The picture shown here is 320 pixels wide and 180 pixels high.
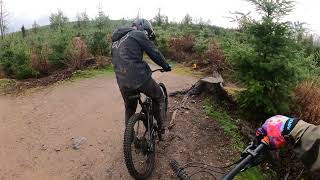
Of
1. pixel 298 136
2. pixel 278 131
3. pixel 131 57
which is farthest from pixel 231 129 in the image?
pixel 298 136

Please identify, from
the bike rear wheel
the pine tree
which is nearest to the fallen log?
the pine tree

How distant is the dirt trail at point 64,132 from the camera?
19.3 ft

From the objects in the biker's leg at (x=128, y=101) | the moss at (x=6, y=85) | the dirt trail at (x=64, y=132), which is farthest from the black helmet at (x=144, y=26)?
the moss at (x=6, y=85)

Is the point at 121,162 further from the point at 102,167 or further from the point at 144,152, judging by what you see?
the point at 144,152

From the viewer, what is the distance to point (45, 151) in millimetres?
6609

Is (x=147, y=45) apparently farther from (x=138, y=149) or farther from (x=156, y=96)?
(x=138, y=149)

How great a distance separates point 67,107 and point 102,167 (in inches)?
138

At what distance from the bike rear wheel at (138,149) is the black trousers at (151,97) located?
12.8 inches

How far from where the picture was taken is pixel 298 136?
2.80m

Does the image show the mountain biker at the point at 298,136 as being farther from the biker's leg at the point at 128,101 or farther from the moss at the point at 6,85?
the moss at the point at 6,85

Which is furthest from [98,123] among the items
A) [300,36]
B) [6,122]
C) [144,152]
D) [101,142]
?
[300,36]

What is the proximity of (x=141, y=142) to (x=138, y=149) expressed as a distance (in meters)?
0.10

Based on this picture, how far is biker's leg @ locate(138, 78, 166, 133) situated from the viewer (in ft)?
17.7

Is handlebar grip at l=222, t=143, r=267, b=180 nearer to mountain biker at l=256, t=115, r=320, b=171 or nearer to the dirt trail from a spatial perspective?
mountain biker at l=256, t=115, r=320, b=171
